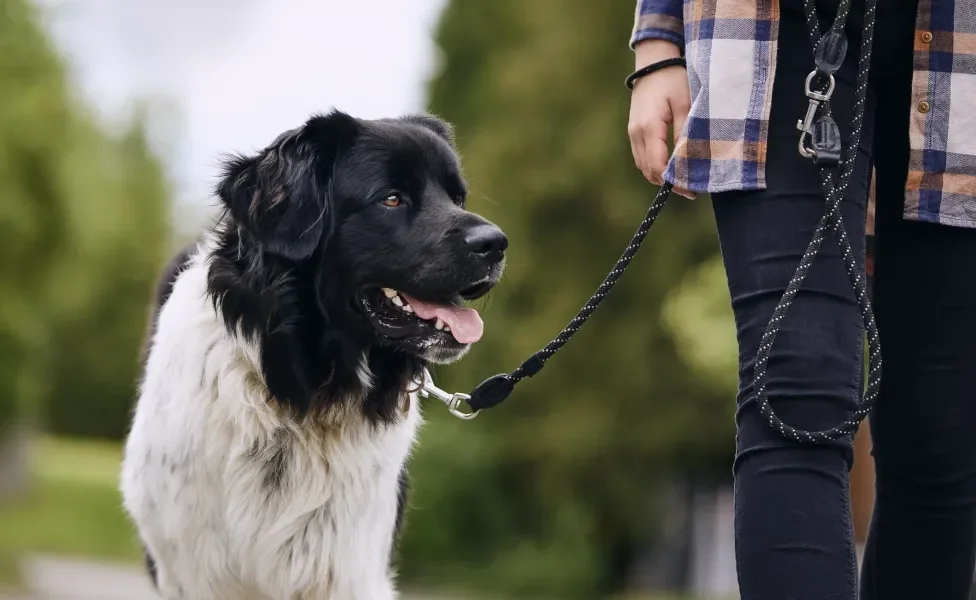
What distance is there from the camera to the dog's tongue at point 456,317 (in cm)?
312

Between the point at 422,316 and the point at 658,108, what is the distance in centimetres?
107

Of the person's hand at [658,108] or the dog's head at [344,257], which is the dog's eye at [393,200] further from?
the person's hand at [658,108]

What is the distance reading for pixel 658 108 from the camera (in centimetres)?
232

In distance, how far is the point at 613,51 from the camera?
18.5m

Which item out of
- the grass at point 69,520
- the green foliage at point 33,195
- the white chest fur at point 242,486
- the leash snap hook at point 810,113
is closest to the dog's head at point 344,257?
the white chest fur at point 242,486

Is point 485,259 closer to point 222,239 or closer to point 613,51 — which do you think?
point 222,239

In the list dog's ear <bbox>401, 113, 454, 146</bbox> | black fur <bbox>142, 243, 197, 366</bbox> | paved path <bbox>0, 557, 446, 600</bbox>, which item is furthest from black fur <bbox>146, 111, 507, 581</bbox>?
paved path <bbox>0, 557, 446, 600</bbox>

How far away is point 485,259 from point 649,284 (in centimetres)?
1430

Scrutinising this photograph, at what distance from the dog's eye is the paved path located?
19.2 feet

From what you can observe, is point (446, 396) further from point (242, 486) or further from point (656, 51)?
point (656, 51)

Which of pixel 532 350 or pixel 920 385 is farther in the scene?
pixel 532 350

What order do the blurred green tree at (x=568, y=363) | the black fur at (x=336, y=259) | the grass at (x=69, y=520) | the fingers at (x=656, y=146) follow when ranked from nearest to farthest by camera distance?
the fingers at (x=656, y=146)
the black fur at (x=336, y=259)
the blurred green tree at (x=568, y=363)
the grass at (x=69, y=520)

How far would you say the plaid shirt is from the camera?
6.86 feet

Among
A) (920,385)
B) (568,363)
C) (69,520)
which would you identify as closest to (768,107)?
(920,385)
